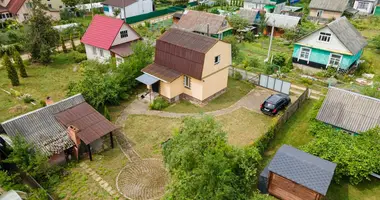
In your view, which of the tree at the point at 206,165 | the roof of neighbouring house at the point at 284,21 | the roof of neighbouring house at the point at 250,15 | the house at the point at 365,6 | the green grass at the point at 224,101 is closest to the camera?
→ the tree at the point at 206,165

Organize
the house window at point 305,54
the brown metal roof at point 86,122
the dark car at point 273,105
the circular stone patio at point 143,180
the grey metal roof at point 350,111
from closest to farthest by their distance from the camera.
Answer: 1. the circular stone patio at point 143,180
2. the brown metal roof at point 86,122
3. the grey metal roof at point 350,111
4. the dark car at point 273,105
5. the house window at point 305,54

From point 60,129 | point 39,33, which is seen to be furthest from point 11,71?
point 60,129

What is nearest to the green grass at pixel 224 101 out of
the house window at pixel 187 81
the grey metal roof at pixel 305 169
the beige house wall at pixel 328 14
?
the house window at pixel 187 81

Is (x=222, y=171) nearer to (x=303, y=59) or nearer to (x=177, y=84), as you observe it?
(x=177, y=84)

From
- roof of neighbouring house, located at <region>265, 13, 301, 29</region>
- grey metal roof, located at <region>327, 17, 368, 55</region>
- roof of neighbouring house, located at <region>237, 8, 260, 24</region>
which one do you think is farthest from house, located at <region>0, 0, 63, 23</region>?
grey metal roof, located at <region>327, 17, 368, 55</region>

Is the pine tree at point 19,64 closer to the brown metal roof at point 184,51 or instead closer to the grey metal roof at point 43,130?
the grey metal roof at point 43,130

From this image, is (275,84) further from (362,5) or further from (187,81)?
(362,5)

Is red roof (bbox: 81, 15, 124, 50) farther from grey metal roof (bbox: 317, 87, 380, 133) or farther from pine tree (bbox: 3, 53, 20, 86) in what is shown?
grey metal roof (bbox: 317, 87, 380, 133)
